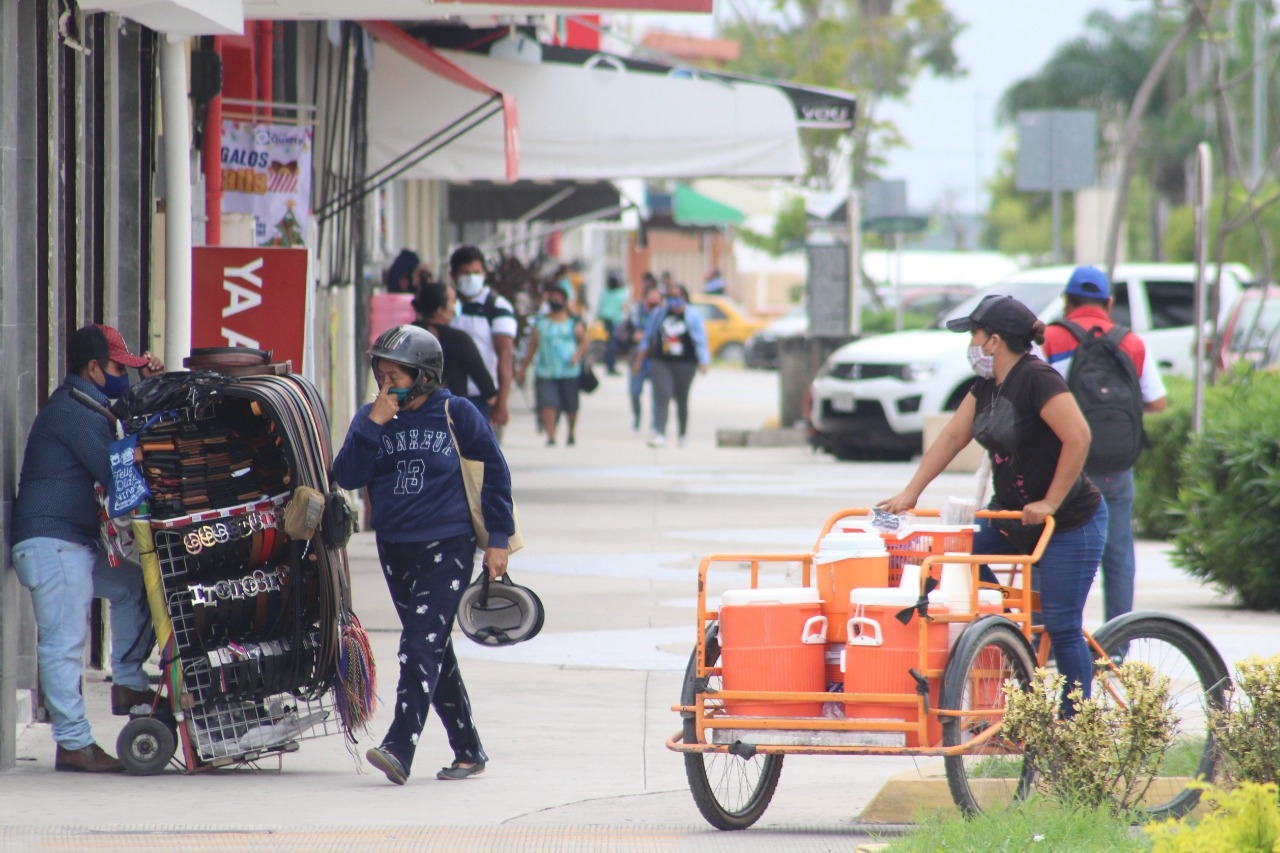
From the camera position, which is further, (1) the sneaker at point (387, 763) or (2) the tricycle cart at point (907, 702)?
(1) the sneaker at point (387, 763)

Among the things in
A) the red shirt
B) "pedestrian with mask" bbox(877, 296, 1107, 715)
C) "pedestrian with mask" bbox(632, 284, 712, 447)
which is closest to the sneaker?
"pedestrian with mask" bbox(877, 296, 1107, 715)

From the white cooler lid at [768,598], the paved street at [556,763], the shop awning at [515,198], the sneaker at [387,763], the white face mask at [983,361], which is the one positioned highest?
the shop awning at [515,198]

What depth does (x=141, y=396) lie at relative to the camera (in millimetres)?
6969

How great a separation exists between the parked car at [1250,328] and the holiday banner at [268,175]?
8636mm

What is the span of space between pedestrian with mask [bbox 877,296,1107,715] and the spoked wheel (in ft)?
3.13

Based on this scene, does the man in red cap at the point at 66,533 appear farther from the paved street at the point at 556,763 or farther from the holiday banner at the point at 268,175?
the holiday banner at the point at 268,175

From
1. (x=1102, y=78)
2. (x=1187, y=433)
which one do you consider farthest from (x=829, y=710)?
(x=1102, y=78)

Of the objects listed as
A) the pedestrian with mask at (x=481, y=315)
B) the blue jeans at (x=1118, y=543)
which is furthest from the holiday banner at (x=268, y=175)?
the blue jeans at (x=1118, y=543)

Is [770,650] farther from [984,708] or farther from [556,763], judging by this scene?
[556,763]

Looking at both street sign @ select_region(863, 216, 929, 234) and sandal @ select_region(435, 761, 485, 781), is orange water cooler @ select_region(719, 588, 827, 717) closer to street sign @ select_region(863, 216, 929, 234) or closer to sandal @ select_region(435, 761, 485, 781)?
sandal @ select_region(435, 761, 485, 781)

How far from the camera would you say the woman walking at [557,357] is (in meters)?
21.6

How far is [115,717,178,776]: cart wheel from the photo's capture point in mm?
7023

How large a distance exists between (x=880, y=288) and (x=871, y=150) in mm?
12558

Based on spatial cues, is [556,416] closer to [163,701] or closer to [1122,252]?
[163,701]
